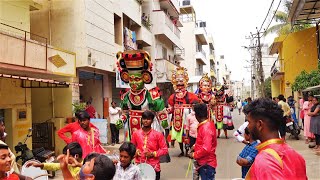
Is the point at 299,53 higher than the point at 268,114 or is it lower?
higher

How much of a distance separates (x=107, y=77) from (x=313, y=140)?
8681 millimetres

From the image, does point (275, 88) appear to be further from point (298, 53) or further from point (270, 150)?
point (270, 150)

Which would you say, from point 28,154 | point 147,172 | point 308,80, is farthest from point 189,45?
point 147,172

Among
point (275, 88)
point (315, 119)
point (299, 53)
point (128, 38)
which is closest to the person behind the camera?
point (315, 119)

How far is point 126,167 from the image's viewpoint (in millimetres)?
3951

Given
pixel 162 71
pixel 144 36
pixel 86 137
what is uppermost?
pixel 144 36

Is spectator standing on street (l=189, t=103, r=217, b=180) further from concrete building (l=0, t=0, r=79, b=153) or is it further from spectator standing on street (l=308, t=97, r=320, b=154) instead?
spectator standing on street (l=308, t=97, r=320, b=154)

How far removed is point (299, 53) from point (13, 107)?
1731 centimetres

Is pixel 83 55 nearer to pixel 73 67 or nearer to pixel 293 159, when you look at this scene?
pixel 73 67

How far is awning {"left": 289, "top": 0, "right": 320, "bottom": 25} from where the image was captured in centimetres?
1348

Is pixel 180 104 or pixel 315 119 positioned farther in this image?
pixel 180 104

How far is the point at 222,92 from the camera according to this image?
14555mm

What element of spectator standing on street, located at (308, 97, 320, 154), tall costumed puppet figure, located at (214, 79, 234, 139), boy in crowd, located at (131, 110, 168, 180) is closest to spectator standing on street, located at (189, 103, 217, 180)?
boy in crowd, located at (131, 110, 168, 180)

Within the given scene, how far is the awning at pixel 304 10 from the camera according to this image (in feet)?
44.2
